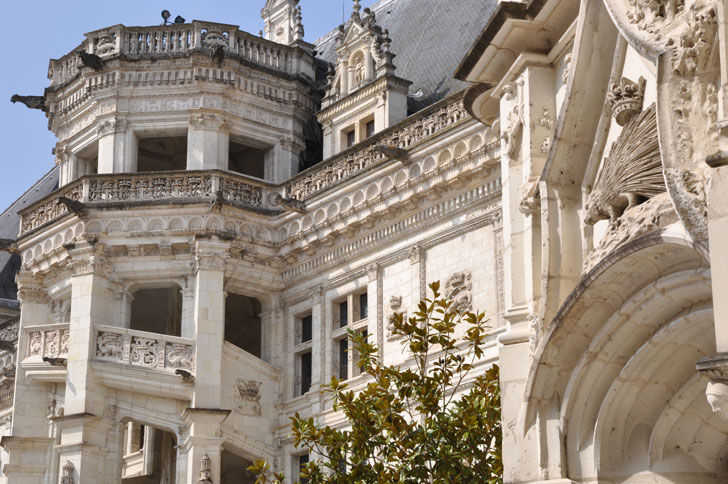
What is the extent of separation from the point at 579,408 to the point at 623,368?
0.57 meters

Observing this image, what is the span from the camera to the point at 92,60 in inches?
1164

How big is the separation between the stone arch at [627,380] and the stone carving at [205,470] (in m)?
15.2

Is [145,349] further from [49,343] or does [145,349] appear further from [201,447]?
[49,343]

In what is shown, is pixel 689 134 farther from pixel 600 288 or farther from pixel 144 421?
pixel 144 421

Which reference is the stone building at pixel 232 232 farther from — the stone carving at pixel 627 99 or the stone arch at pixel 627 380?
the stone carving at pixel 627 99

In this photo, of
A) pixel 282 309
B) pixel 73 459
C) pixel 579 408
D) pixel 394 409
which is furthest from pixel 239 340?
pixel 579 408

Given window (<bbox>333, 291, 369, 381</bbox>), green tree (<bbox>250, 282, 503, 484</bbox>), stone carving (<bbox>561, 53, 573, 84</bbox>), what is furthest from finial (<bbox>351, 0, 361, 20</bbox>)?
stone carving (<bbox>561, 53, 573, 84</bbox>)

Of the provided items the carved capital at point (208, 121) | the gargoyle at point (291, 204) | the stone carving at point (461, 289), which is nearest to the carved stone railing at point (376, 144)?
the gargoyle at point (291, 204)

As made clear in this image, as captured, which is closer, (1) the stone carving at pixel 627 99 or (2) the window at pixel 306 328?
(1) the stone carving at pixel 627 99

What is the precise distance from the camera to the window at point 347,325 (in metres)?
26.8

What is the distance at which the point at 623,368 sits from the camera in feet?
35.5

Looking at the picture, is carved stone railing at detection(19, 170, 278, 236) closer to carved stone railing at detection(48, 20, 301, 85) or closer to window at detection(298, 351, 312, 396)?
carved stone railing at detection(48, 20, 301, 85)

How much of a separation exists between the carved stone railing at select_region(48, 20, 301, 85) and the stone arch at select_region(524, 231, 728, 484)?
767 inches

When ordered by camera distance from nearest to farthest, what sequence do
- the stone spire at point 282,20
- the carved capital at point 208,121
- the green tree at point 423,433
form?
1. the green tree at point 423,433
2. the carved capital at point 208,121
3. the stone spire at point 282,20
